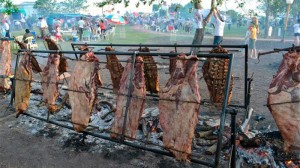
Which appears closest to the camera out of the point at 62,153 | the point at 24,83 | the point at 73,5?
the point at 62,153

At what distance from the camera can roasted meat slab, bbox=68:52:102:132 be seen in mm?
4145

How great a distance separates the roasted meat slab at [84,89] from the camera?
4.14 meters

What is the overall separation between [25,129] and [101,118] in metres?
A: 1.69

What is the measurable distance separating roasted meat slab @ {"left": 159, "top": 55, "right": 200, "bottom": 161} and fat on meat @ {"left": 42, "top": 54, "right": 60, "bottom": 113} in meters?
2.25

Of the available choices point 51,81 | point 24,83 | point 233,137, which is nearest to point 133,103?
point 233,137

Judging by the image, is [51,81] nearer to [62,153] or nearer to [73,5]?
[62,153]

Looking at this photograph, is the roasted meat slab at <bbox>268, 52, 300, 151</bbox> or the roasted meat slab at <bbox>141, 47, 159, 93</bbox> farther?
the roasted meat slab at <bbox>141, 47, 159, 93</bbox>

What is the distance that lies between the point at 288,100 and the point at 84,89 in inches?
119

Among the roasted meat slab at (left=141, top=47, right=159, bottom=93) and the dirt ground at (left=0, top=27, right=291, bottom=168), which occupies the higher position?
the roasted meat slab at (left=141, top=47, right=159, bottom=93)

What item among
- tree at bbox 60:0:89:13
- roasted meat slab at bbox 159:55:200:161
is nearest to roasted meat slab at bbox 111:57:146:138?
roasted meat slab at bbox 159:55:200:161

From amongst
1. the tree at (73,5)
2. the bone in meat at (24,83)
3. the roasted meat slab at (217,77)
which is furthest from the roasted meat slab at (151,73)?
the tree at (73,5)

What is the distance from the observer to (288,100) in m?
3.33

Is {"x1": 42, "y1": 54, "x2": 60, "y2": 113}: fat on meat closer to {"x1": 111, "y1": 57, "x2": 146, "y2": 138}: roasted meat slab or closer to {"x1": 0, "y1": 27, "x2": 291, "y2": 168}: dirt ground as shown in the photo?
{"x1": 0, "y1": 27, "x2": 291, "y2": 168}: dirt ground

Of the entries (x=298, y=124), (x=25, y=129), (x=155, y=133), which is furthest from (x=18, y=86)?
(x=298, y=124)
